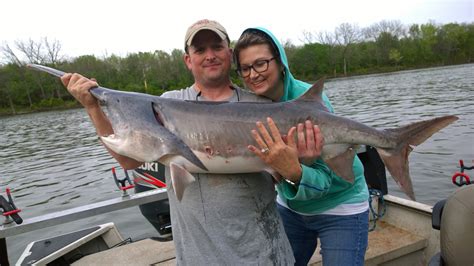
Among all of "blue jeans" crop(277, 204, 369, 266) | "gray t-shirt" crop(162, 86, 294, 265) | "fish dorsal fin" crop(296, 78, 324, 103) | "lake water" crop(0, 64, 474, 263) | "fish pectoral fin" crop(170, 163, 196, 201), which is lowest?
"lake water" crop(0, 64, 474, 263)

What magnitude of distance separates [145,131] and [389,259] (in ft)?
10.4

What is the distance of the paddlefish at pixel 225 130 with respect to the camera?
2527 mm

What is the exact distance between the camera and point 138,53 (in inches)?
3113

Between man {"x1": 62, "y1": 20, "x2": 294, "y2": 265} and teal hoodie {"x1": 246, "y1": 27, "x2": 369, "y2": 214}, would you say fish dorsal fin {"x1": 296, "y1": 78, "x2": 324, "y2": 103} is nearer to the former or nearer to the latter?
teal hoodie {"x1": 246, "y1": 27, "x2": 369, "y2": 214}

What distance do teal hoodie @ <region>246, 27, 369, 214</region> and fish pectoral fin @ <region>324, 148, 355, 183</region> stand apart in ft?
0.16

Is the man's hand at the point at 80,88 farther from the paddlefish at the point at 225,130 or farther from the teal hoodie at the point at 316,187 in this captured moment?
the teal hoodie at the point at 316,187

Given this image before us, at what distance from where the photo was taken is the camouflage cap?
259 centimetres

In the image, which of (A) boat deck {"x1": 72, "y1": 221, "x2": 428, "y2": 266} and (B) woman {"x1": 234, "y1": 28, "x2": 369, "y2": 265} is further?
(A) boat deck {"x1": 72, "y1": 221, "x2": 428, "y2": 266}

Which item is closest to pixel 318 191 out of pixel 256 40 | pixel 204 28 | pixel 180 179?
pixel 180 179

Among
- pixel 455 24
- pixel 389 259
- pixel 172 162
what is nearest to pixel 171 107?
pixel 172 162

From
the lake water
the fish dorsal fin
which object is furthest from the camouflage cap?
the lake water

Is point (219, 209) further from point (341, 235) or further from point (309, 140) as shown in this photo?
point (341, 235)

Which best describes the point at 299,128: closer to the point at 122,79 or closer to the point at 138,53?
the point at 122,79

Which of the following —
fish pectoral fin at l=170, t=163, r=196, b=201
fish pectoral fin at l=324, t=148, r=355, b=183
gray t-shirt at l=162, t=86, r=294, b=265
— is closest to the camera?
fish pectoral fin at l=170, t=163, r=196, b=201
